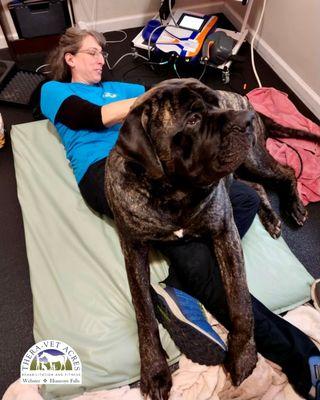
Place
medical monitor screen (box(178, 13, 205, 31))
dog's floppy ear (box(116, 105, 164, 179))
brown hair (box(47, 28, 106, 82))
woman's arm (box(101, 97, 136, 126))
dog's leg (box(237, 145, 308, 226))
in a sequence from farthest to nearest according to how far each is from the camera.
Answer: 1. medical monitor screen (box(178, 13, 205, 31))
2. brown hair (box(47, 28, 106, 82))
3. dog's leg (box(237, 145, 308, 226))
4. woman's arm (box(101, 97, 136, 126))
5. dog's floppy ear (box(116, 105, 164, 179))

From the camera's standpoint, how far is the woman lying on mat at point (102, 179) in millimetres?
1530

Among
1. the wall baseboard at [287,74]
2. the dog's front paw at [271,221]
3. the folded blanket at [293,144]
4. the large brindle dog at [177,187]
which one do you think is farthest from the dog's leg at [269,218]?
the wall baseboard at [287,74]

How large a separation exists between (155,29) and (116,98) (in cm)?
153

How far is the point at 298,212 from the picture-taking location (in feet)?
7.23

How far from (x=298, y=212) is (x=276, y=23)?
189 centimetres

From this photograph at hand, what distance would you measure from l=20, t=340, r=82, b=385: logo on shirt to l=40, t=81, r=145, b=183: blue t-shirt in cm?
84

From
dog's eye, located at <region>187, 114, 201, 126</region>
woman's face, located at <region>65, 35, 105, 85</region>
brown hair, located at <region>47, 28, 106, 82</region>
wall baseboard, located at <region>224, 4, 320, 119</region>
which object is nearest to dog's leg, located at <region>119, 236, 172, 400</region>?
dog's eye, located at <region>187, 114, 201, 126</region>

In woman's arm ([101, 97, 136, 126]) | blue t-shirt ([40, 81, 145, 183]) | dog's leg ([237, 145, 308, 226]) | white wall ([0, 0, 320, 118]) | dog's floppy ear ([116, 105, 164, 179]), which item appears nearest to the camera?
dog's floppy ear ([116, 105, 164, 179])

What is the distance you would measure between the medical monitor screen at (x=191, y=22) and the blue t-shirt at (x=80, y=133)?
1.64 meters

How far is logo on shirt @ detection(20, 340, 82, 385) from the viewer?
5.10 ft

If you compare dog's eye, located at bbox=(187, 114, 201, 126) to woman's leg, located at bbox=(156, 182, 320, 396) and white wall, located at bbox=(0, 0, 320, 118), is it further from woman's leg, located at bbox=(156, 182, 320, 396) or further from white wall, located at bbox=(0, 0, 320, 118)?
white wall, located at bbox=(0, 0, 320, 118)

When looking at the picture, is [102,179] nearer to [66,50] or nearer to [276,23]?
[66,50]

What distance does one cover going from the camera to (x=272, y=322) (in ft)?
5.24

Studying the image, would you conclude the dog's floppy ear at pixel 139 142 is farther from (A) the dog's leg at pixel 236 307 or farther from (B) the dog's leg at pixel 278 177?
(B) the dog's leg at pixel 278 177
